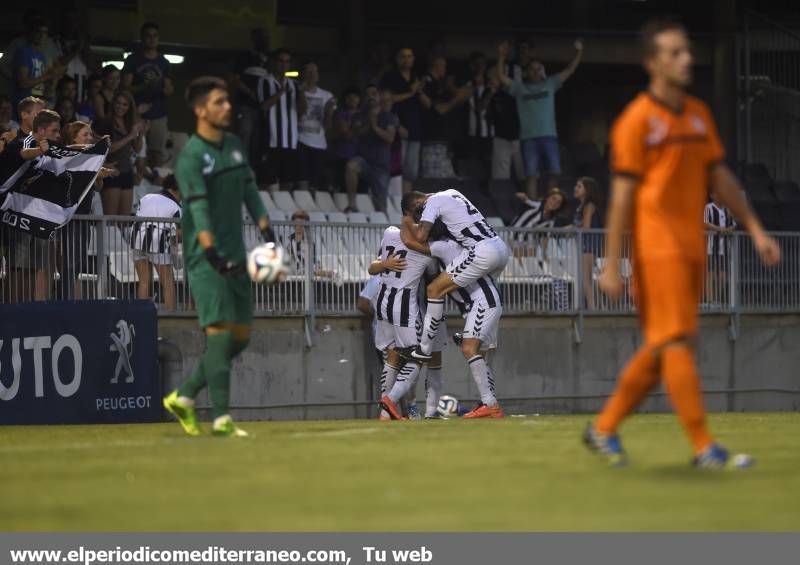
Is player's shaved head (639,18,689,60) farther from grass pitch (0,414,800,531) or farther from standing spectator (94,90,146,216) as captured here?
standing spectator (94,90,146,216)

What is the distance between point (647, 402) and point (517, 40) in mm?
6919

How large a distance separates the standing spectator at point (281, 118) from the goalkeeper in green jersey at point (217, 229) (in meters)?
10.8

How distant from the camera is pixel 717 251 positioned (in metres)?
22.1

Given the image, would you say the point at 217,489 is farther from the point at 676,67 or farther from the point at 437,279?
the point at 437,279

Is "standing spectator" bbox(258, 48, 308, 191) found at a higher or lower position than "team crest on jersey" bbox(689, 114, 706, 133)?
higher

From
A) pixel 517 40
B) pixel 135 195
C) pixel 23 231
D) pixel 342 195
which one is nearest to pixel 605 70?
pixel 517 40

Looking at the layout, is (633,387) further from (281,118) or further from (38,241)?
(281,118)

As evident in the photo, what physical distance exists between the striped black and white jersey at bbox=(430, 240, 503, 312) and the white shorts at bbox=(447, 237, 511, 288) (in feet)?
0.36

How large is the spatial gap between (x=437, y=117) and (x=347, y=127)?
2184mm

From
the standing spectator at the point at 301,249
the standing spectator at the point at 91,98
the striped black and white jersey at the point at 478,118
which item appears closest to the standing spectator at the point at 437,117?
the striped black and white jersey at the point at 478,118

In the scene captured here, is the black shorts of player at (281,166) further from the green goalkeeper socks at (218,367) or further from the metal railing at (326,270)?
the green goalkeeper socks at (218,367)

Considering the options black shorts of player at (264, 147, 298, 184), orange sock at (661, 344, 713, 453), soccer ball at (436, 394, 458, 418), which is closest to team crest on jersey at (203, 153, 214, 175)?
orange sock at (661, 344, 713, 453)

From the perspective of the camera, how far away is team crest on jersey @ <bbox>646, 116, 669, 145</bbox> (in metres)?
8.15

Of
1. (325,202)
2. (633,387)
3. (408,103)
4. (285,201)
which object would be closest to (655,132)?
(633,387)
